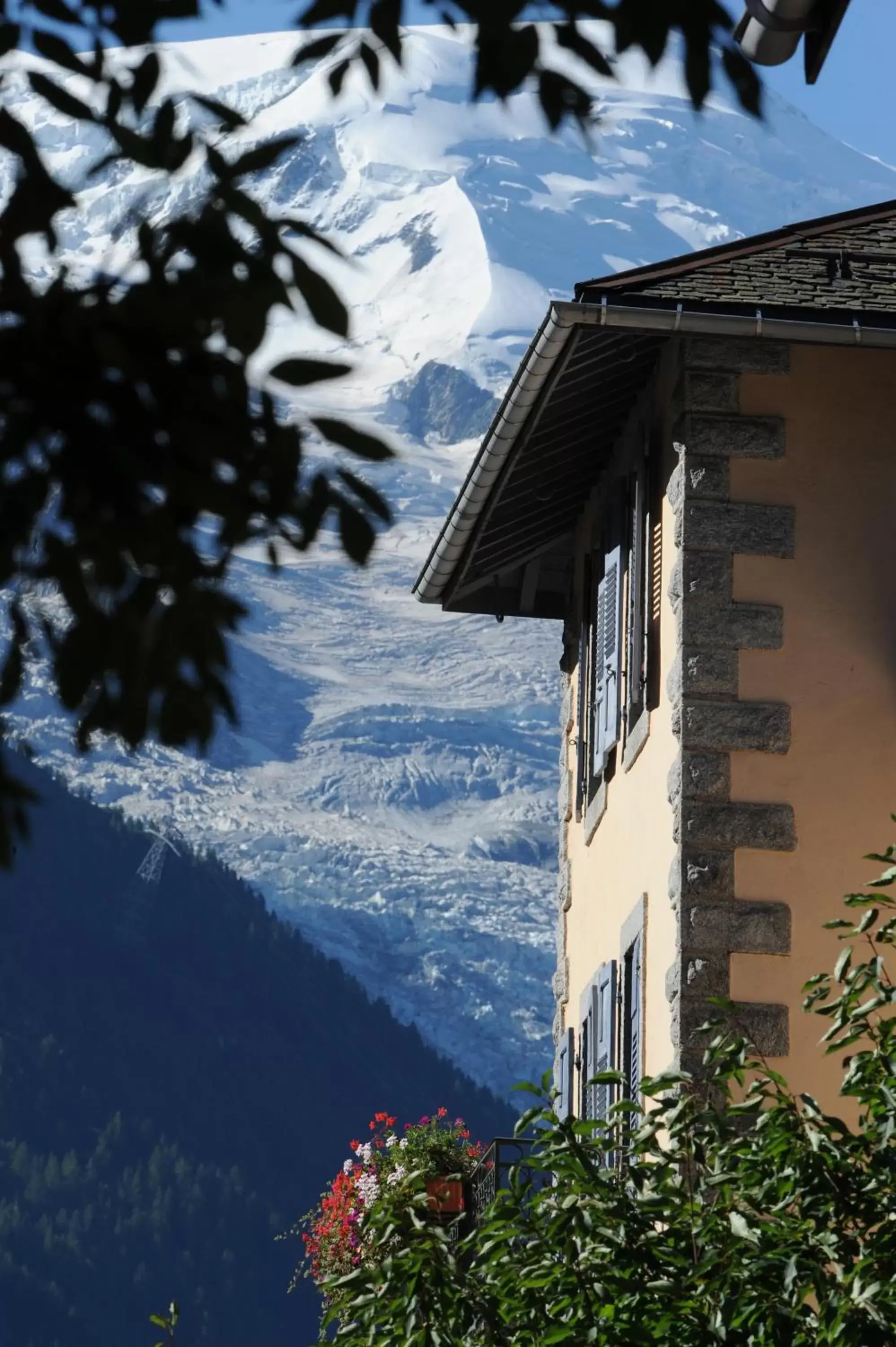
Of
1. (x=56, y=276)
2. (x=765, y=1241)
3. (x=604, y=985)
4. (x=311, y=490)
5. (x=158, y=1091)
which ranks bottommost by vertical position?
(x=765, y=1241)

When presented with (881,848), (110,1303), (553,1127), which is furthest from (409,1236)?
(110,1303)

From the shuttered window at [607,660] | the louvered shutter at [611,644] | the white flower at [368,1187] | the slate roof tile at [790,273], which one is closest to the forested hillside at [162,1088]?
the white flower at [368,1187]

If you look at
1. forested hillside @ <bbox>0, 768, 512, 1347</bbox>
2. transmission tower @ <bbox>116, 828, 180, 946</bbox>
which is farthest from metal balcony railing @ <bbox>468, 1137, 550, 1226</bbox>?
transmission tower @ <bbox>116, 828, 180, 946</bbox>

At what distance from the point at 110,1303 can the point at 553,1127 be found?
159978 mm

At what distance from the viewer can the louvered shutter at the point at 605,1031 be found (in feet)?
38.0

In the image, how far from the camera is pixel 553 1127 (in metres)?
7.08

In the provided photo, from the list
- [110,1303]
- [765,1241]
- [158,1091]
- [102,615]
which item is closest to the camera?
[102,615]

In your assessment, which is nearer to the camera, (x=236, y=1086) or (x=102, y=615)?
(x=102, y=615)

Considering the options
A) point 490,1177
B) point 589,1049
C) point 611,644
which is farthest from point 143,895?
point 611,644

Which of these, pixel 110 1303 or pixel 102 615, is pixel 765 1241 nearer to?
pixel 102 615

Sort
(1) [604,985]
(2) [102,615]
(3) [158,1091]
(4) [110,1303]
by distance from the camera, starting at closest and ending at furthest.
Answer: (2) [102,615] < (1) [604,985] < (4) [110,1303] < (3) [158,1091]

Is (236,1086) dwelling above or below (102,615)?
above

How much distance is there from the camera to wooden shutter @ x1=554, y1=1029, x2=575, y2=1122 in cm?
1356

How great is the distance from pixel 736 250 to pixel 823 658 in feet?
Answer: 6.80
